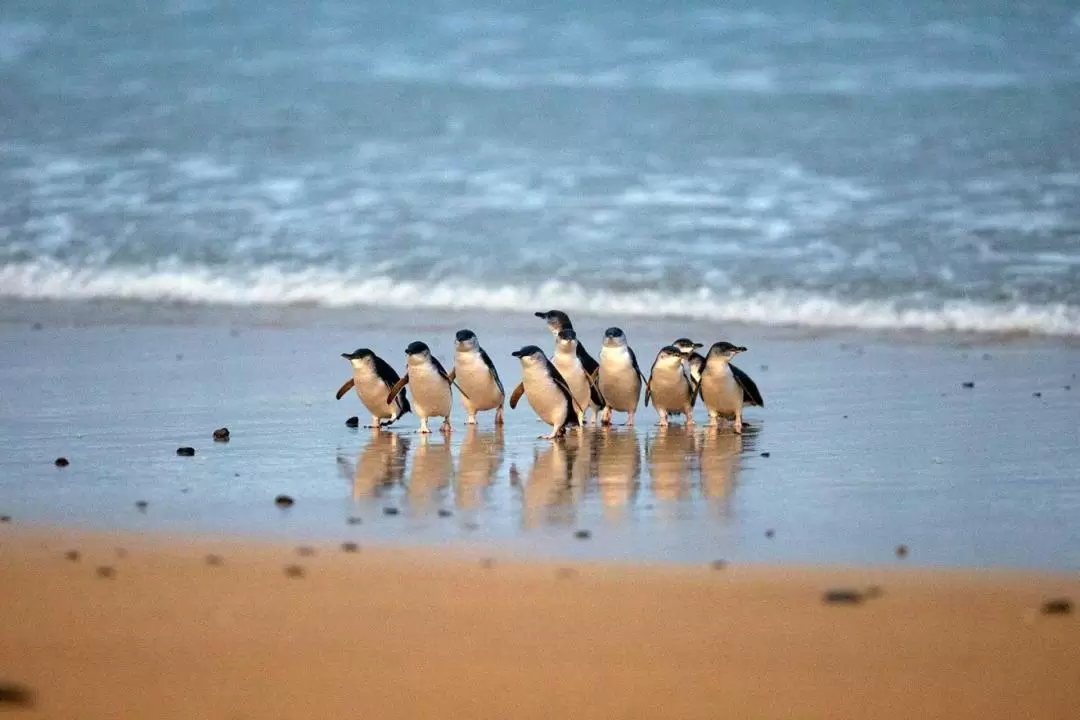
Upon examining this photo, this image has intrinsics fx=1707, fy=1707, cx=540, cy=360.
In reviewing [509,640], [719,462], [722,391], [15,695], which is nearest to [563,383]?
[722,391]

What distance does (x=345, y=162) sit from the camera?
60.1 feet

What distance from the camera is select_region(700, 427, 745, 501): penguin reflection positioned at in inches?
272

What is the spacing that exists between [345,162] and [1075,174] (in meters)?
7.49

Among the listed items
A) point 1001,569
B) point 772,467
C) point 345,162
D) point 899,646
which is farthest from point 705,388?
point 345,162

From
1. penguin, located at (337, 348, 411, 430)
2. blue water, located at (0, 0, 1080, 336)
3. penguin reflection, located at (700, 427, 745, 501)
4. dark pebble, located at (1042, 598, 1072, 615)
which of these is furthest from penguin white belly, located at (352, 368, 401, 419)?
blue water, located at (0, 0, 1080, 336)

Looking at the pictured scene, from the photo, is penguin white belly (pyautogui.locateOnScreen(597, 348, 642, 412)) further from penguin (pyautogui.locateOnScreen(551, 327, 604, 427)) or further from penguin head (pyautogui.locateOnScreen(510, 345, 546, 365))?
penguin head (pyautogui.locateOnScreen(510, 345, 546, 365))

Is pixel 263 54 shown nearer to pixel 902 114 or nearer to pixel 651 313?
pixel 902 114

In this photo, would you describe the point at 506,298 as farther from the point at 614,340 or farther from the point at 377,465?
the point at 377,465

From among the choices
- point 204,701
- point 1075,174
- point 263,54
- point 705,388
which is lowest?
point 204,701

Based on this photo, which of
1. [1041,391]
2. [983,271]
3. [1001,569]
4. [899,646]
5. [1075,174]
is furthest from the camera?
[1075,174]

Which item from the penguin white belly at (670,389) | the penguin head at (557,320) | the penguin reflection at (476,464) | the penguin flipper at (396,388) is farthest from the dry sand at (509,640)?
the penguin head at (557,320)

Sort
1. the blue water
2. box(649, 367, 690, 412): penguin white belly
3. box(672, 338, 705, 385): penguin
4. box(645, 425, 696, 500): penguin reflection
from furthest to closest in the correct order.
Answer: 1. the blue water
2. box(672, 338, 705, 385): penguin
3. box(649, 367, 690, 412): penguin white belly
4. box(645, 425, 696, 500): penguin reflection

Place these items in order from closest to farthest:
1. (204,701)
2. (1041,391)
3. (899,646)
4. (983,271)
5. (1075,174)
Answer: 1. (204,701)
2. (899,646)
3. (1041,391)
4. (983,271)
5. (1075,174)

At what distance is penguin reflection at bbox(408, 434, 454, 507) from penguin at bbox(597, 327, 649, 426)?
0.98 m
